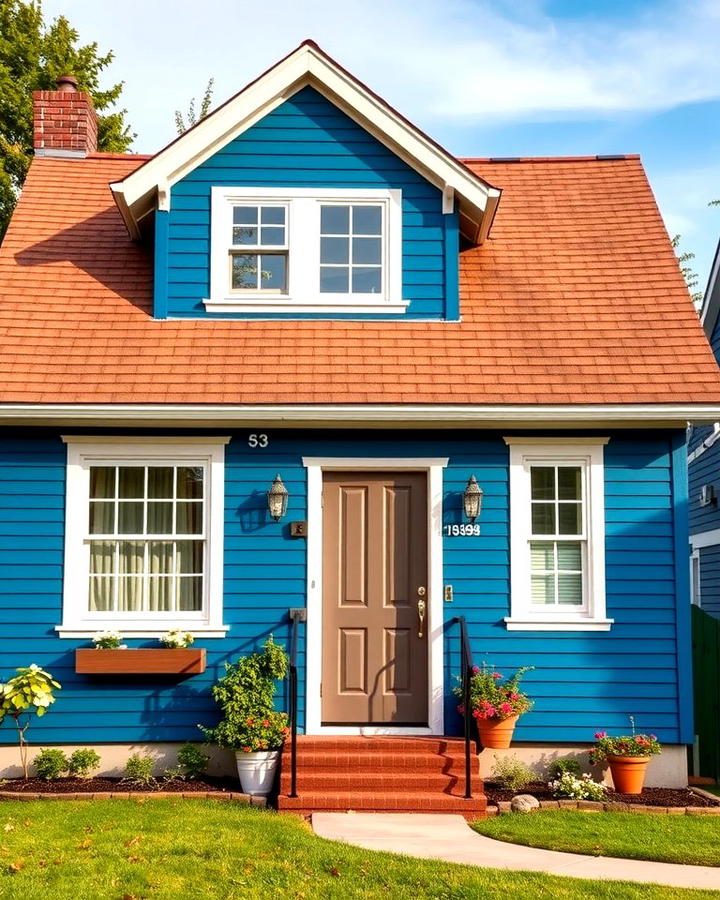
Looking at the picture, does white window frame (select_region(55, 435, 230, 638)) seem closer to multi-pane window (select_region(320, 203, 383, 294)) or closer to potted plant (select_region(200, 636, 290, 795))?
potted plant (select_region(200, 636, 290, 795))

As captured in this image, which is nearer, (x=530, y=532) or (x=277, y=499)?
(x=277, y=499)

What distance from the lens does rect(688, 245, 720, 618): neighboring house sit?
14562mm

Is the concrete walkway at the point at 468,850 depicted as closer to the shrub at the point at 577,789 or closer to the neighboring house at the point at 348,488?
the shrub at the point at 577,789

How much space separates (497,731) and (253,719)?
1.98 m

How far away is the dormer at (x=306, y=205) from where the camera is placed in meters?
9.97

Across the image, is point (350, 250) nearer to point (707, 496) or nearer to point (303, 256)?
point (303, 256)

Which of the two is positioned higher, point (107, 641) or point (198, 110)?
point (198, 110)

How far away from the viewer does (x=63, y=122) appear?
12164mm

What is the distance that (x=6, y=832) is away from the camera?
22.9ft

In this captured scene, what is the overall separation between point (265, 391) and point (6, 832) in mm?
4021

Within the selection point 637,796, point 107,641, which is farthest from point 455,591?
point 107,641

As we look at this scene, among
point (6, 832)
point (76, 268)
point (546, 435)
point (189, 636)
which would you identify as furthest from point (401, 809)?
point (76, 268)

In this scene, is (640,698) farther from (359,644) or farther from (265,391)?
(265,391)

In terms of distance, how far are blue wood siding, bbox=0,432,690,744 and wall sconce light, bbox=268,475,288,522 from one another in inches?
6.2
